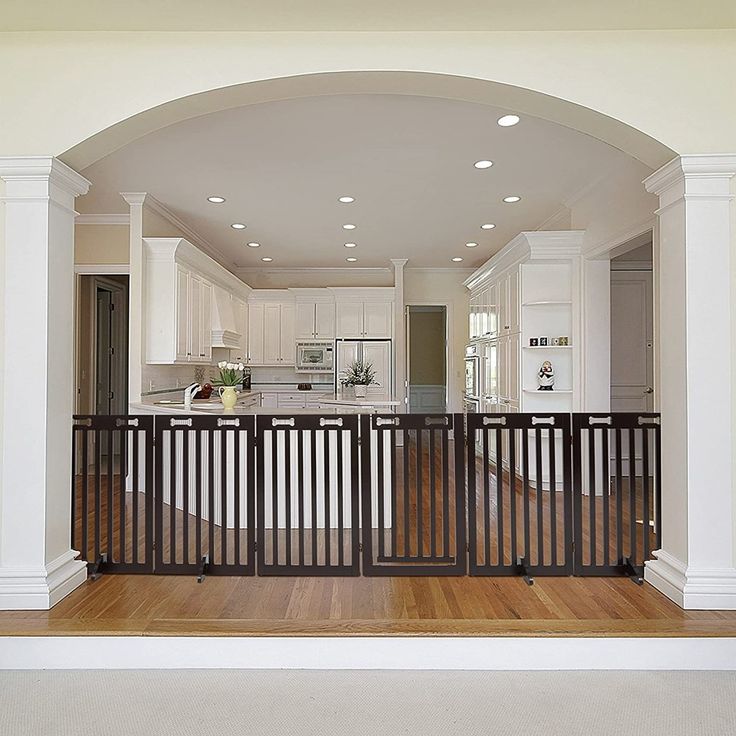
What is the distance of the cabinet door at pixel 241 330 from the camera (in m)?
8.51

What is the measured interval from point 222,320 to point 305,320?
185 cm

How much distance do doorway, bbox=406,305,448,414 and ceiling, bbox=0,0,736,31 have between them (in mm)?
7269

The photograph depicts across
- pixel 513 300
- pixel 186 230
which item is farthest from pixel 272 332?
pixel 513 300

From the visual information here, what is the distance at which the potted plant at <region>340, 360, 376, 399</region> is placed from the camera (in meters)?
8.67

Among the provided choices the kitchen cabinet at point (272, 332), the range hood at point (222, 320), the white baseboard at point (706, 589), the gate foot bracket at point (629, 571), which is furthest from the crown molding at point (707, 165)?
the kitchen cabinet at point (272, 332)

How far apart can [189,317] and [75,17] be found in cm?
373

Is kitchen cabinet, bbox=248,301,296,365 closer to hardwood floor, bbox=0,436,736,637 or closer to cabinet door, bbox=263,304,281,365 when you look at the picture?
cabinet door, bbox=263,304,281,365

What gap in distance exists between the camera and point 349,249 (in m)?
8.03

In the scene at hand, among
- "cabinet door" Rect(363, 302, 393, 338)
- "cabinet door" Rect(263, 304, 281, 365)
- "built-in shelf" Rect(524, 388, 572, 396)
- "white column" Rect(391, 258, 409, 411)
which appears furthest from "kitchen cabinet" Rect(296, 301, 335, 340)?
"built-in shelf" Rect(524, 388, 572, 396)

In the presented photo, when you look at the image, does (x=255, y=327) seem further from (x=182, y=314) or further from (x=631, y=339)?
(x=631, y=339)

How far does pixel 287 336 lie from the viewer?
30.0ft

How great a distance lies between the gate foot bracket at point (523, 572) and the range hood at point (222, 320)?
5073 millimetres

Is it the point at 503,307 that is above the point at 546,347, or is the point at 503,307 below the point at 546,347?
above

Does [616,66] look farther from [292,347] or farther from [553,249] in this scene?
[292,347]
